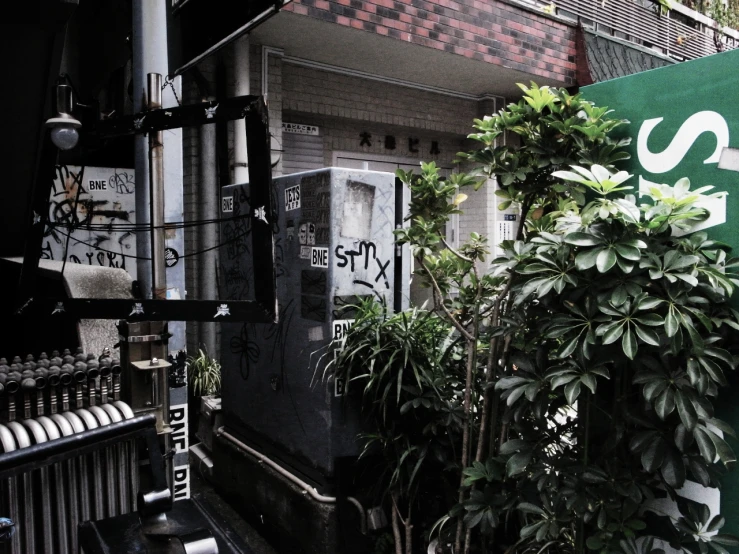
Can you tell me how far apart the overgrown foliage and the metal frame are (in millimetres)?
1023

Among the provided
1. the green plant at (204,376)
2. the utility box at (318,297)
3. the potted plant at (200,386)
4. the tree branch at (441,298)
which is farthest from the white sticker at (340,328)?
the green plant at (204,376)

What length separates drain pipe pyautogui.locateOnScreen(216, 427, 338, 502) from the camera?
3.59 m

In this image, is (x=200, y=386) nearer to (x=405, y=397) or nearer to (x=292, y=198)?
(x=292, y=198)

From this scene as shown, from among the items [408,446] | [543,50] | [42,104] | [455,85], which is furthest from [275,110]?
[408,446]

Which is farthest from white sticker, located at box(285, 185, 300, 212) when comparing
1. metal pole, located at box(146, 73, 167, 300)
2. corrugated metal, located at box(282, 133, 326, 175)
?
corrugated metal, located at box(282, 133, 326, 175)

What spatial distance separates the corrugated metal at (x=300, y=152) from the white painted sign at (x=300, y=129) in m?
0.04

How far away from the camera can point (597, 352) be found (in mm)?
2170

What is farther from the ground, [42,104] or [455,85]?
[455,85]

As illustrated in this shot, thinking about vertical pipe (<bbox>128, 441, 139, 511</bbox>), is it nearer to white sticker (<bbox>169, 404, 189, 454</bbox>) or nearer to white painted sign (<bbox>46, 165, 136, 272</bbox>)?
white sticker (<bbox>169, 404, 189, 454</bbox>)

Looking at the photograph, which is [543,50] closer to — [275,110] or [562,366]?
[275,110]

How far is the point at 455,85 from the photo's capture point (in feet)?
29.7

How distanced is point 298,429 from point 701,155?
9.15ft

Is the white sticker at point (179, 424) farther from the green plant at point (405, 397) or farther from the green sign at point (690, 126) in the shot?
the green sign at point (690, 126)

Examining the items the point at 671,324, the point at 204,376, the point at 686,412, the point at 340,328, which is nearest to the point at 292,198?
the point at 340,328
